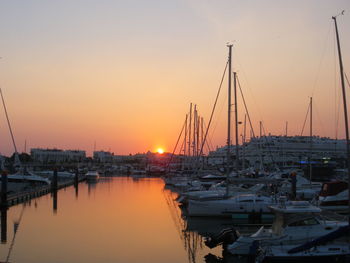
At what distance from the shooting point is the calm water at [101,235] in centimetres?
2148

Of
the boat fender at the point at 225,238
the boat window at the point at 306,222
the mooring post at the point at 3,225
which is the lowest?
the mooring post at the point at 3,225

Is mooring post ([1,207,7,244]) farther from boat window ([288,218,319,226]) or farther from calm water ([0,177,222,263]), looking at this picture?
boat window ([288,218,319,226])

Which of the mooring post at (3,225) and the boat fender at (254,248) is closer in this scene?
the boat fender at (254,248)

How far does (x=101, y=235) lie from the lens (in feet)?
87.9

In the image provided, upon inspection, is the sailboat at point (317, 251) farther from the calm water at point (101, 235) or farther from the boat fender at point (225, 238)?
the calm water at point (101, 235)

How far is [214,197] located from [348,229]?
1734 centimetres

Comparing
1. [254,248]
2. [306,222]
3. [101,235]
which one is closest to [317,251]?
[306,222]

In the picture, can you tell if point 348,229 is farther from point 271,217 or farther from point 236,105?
point 236,105

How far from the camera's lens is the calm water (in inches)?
846

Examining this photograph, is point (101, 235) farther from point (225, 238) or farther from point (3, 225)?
point (225, 238)

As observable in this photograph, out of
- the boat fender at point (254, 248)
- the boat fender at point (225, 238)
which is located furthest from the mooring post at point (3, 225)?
the boat fender at point (254, 248)

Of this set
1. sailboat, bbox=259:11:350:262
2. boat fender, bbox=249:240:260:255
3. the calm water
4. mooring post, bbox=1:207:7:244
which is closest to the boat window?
sailboat, bbox=259:11:350:262

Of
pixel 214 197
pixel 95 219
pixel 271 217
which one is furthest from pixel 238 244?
pixel 95 219

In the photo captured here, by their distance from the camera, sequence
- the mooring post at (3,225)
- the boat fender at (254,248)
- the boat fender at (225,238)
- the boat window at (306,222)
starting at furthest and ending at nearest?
the mooring post at (3,225) → the boat fender at (225,238) → the boat window at (306,222) → the boat fender at (254,248)
